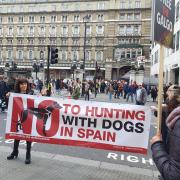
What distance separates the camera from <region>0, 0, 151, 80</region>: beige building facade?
76.7m

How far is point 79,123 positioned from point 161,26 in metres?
2.86

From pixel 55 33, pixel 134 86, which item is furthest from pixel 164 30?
pixel 55 33

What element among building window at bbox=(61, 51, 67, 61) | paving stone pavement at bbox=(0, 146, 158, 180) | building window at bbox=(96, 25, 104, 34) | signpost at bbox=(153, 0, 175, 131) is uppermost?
building window at bbox=(96, 25, 104, 34)

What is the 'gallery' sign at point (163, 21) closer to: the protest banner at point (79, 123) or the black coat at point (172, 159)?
the black coat at point (172, 159)

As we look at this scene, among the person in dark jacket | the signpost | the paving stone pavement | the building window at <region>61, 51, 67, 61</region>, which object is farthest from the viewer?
the building window at <region>61, 51, 67, 61</region>

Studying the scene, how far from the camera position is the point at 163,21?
337cm

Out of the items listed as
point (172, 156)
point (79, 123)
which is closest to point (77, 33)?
point (79, 123)

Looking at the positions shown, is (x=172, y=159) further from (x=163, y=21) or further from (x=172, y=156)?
(x=163, y=21)

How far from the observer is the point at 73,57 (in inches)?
3211

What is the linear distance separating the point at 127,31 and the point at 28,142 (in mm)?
73464

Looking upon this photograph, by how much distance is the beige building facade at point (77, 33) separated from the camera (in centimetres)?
7669

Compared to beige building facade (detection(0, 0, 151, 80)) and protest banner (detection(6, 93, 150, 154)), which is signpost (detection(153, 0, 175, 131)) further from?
beige building facade (detection(0, 0, 151, 80))

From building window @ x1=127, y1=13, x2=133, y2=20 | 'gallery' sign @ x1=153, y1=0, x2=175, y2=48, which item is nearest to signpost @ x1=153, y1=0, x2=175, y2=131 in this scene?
'gallery' sign @ x1=153, y1=0, x2=175, y2=48

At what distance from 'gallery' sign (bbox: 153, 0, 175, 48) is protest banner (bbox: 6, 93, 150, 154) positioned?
2198 mm
